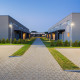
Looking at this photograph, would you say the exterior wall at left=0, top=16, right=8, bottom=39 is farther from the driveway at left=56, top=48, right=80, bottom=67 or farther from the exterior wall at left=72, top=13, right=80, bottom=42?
the driveway at left=56, top=48, right=80, bottom=67

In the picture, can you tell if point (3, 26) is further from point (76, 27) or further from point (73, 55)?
point (73, 55)

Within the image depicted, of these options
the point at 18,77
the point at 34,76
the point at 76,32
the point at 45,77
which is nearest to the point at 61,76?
the point at 45,77

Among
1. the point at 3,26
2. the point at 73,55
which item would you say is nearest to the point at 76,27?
the point at 73,55

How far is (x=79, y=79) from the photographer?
386 cm

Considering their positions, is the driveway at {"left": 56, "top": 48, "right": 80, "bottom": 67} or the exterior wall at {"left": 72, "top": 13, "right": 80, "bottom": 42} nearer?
the driveway at {"left": 56, "top": 48, "right": 80, "bottom": 67}

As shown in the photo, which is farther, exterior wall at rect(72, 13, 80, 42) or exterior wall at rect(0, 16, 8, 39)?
exterior wall at rect(0, 16, 8, 39)

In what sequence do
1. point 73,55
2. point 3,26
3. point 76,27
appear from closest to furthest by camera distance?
point 73,55 < point 76,27 < point 3,26

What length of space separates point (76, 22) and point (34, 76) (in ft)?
59.8

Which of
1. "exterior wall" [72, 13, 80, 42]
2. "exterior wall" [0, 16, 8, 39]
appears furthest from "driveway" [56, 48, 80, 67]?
"exterior wall" [0, 16, 8, 39]

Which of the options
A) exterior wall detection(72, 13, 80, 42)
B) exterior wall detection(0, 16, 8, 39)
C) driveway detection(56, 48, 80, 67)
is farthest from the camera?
exterior wall detection(0, 16, 8, 39)

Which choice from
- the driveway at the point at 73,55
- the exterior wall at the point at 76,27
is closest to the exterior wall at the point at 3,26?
the exterior wall at the point at 76,27

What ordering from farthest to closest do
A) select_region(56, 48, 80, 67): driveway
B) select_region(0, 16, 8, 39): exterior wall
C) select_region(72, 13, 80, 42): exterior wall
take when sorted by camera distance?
1. select_region(0, 16, 8, 39): exterior wall
2. select_region(72, 13, 80, 42): exterior wall
3. select_region(56, 48, 80, 67): driveway

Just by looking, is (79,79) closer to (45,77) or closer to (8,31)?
(45,77)

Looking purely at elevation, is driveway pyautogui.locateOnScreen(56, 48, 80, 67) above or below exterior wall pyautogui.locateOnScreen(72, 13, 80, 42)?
below
